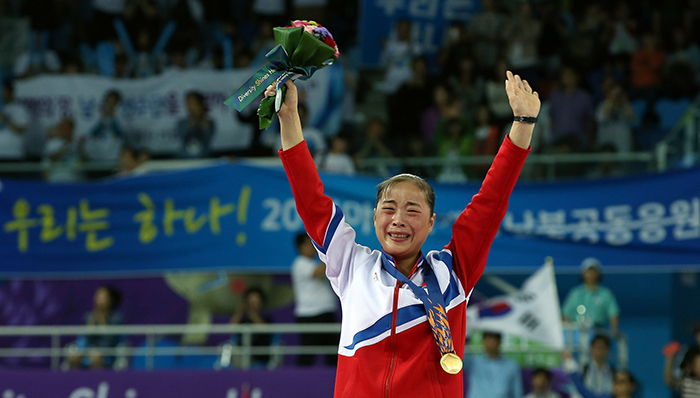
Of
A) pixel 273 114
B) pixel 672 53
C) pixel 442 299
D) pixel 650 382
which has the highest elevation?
pixel 672 53

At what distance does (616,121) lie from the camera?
9.70 meters

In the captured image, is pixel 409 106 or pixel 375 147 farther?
pixel 409 106

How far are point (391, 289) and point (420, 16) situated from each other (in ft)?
30.7

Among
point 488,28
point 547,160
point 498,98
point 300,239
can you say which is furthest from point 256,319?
point 488,28

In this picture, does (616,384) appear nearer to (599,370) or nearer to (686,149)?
(599,370)

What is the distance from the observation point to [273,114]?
286cm

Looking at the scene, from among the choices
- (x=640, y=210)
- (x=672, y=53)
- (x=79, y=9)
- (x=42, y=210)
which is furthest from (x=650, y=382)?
(x=79, y=9)

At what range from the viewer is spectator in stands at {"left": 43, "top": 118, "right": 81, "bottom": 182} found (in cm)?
977

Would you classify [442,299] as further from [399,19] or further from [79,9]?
[79,9]

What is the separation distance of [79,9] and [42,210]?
554cm

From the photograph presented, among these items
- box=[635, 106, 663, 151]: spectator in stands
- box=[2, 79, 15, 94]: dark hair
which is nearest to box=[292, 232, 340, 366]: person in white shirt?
box=[635, 106, 663, 151]: spectator in stands

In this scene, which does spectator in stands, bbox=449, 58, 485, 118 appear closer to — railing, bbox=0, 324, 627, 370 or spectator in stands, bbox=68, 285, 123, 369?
railing, bbox=0, 324, 627, 370

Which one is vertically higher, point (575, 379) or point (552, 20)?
point (552, 20)

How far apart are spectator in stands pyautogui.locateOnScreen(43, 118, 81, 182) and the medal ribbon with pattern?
7.57 metres
